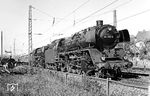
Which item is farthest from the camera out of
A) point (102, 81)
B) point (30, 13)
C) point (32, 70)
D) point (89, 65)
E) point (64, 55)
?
point (30, 13)

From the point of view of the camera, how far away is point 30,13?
83.6 feet

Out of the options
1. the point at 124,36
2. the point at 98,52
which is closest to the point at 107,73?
the point at 98,52

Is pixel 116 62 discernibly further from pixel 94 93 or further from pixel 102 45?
pixel 94 93

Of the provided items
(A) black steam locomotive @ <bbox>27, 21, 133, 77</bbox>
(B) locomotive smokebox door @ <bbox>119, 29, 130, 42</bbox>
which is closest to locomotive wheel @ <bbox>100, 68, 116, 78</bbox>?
(A) black steam locomotive @ <bbox>27, 21, 133, 77</bbox>

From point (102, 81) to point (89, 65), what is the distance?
14.0 feet

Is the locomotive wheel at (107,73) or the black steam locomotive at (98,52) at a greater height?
the black steam locomotive at (98,52)

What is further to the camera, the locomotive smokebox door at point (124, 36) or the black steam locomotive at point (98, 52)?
the locomotive smokebox door at point (124, 36)

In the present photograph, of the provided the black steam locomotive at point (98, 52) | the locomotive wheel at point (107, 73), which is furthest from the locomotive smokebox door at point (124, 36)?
the locomotive wheel at point (107, 73)

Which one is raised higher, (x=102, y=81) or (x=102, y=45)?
(x=102, y=45)

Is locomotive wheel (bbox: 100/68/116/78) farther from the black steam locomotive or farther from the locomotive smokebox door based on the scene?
the locomotive smokebox door

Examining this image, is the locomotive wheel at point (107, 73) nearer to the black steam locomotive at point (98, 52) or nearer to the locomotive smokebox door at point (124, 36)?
the black steam locomotive at point (98, 52)

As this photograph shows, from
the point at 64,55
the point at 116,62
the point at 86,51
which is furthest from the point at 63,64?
the point at 116,62

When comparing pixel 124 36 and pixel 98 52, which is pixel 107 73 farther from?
pixel 124 36

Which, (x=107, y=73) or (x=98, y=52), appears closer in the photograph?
(x=107, y=73)
